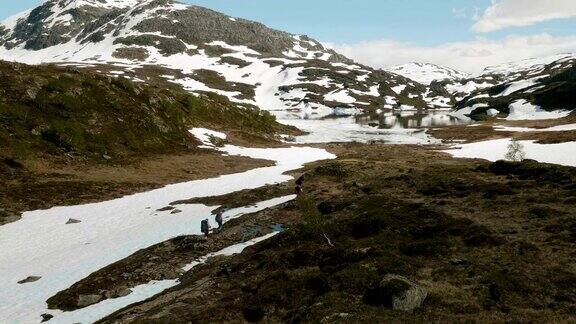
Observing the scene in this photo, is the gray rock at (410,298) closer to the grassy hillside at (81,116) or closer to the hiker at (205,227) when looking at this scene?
the hiker at (205,227)

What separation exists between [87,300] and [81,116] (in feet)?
167

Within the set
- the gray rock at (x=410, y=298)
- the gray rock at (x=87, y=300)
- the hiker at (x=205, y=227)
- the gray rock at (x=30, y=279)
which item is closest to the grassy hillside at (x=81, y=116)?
the gray rock at (x=30, y=279)

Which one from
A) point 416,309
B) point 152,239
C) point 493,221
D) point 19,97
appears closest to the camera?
point 416,309

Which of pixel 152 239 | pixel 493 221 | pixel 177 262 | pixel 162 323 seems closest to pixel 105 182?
pixel 152 239

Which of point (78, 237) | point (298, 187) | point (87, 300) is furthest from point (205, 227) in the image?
point (78, 237)

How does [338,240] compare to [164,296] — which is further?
[338,240]

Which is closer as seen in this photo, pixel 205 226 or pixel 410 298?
pixel 410 298

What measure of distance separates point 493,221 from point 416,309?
1370cm

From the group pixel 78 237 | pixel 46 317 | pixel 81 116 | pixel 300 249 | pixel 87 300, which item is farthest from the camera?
pixel 81 116

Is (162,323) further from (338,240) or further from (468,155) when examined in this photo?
(468,155)

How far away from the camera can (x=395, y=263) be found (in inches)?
883

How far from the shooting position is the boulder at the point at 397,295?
17.8 m

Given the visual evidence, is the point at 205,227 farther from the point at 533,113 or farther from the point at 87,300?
the point at 533,113

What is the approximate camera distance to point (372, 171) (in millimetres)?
58969
